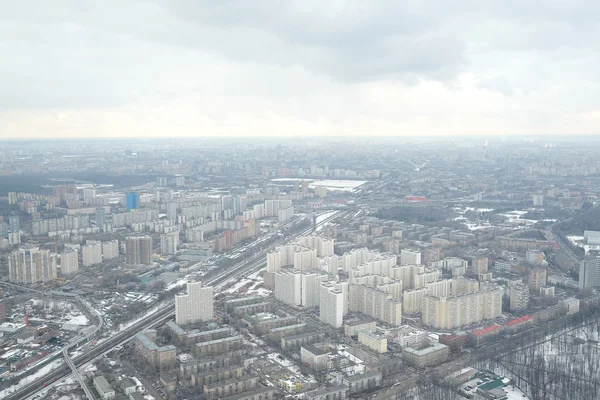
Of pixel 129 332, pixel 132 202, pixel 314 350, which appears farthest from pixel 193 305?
pixel 132 202

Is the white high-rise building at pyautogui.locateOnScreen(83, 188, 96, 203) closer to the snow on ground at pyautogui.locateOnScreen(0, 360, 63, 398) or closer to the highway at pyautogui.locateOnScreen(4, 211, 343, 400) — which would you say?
the highway at pyautogui.locateOnScreen(4, 211, 343, 400)

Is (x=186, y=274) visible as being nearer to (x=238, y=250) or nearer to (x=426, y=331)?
(x=238, y=250)

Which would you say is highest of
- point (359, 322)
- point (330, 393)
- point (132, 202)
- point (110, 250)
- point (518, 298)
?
point (132, 202)

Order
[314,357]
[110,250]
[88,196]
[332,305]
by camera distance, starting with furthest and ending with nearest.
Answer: [88,196], [110,250], [332,305], [314,357]

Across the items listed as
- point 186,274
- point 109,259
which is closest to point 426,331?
point 186,274

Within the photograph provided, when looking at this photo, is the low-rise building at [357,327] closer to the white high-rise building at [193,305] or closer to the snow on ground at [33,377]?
the white high-rise building at [193,305]

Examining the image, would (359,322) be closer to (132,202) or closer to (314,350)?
(314,350)

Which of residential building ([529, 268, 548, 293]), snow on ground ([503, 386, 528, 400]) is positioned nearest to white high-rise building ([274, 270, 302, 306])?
snow on ground ([503, 386, 528, 400])
